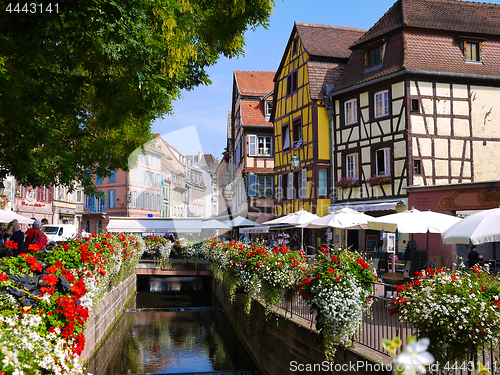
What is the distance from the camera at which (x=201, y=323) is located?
59.5ft

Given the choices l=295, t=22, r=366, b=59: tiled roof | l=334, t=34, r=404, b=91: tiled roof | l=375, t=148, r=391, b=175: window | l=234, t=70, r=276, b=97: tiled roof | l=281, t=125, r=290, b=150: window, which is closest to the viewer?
l=334, t=34, r=404, b=91: tiled roof

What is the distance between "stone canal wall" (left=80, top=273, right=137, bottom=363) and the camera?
1032cm

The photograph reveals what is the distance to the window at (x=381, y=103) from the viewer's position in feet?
74.3

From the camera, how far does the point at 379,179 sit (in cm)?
2244

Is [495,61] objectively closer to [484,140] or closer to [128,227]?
[484,140]

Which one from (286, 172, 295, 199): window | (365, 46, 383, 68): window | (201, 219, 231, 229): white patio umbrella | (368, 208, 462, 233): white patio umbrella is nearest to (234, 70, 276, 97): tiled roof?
(286, 172, 295, 199): window

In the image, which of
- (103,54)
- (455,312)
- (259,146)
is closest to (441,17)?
(259,146)

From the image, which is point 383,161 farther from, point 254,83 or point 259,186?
point 254,83

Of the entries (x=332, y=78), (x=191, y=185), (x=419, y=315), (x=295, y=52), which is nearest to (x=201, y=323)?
(x=419, y=315)

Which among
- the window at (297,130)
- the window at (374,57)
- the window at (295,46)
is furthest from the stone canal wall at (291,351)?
the window at (295,46)

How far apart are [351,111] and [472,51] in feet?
20.2

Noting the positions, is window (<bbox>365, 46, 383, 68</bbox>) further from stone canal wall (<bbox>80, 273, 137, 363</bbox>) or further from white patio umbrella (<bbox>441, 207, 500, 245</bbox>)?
stone canal wall (<bbox>80, 273, 137, 363</bbox>)

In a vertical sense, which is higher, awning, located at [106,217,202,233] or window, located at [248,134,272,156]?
window, located at [248,134,272,156]

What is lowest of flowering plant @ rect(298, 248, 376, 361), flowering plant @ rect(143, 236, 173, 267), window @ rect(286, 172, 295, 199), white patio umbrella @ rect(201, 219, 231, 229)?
flowering plant @ rect(143, 236, 173, 267)
